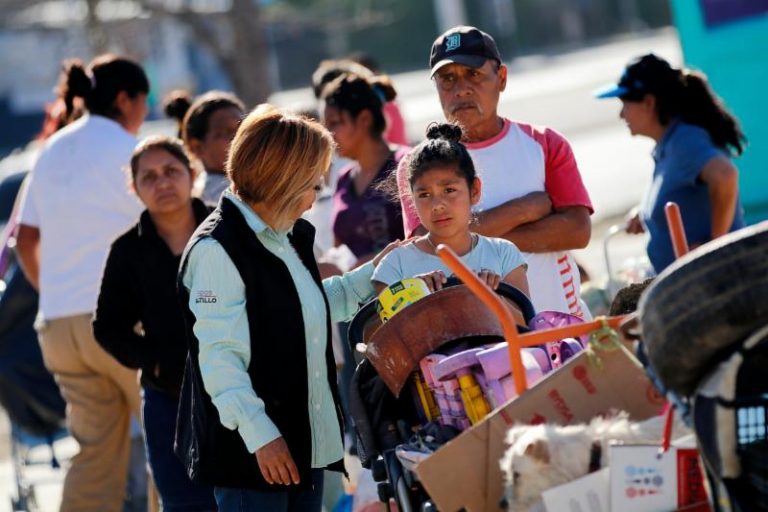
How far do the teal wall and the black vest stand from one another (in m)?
8.59

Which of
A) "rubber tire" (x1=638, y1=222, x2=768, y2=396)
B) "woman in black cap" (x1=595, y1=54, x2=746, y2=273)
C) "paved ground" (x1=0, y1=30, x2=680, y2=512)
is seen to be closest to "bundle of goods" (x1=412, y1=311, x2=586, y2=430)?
"rubber tire" (x1=638, y1=222, x2=768, y2=396)

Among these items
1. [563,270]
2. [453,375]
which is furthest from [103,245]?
[453,375]

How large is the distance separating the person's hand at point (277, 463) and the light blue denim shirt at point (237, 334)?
0.02m

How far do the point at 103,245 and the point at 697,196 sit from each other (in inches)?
110

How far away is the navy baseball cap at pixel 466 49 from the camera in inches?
203

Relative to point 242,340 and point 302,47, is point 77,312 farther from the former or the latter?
point 302,47

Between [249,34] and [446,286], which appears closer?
[446,286]

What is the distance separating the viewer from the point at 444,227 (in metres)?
4.48

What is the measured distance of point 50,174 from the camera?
678 cm

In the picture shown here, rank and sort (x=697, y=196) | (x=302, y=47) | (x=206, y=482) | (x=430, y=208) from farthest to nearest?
(x=302, y=47)
(x=697, y=196)
(x=430, y=208)
(x=206, y=482)

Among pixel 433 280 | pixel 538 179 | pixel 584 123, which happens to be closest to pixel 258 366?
pixel 433 280

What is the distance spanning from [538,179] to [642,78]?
169 cm

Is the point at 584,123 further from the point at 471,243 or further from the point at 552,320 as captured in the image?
the point at 552,320

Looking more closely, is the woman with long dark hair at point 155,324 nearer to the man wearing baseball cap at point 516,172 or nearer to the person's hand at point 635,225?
the man wearing baseball cap at point 516,172
